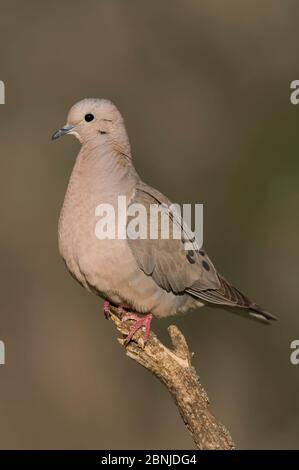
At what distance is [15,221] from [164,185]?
1.31 metres

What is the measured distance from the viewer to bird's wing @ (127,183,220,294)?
16.4 ft

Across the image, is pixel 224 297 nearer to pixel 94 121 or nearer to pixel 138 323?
pixel 138 323

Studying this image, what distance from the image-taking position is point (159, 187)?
8516 mm

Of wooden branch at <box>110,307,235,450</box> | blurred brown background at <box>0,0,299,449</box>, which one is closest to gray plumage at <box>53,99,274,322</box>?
wooden branch at <box>110,307,235,450</box>

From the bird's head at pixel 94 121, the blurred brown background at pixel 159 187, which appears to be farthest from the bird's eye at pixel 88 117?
the blurred brown background at pixel 159 187

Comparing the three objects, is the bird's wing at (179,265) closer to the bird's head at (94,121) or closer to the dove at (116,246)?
the dove at (116,246)

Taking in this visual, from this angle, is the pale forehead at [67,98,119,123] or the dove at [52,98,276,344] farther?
the pale forehead at [67,98,119,123]

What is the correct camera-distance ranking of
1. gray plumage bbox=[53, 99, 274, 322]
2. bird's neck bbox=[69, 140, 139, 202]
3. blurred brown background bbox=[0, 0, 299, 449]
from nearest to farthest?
gray plumage bbox=[53, 99, 274, 322], bird's neck bbox=[69, 140, 139, 202], blurred brown background bbox=[0, 0, 299, 449]

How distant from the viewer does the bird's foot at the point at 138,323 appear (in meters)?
→ 4.85

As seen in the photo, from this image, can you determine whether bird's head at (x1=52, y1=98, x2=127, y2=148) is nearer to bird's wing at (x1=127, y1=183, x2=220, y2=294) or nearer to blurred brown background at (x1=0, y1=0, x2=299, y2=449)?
bird's wing at (x1=127, y1=183, x2=220, y2=294)

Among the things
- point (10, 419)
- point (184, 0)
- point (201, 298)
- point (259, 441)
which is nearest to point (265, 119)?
point (184, 0)

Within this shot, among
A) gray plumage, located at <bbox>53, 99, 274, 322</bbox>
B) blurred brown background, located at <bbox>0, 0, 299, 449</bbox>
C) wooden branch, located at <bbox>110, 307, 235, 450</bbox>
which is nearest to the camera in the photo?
wooden branch, located at <bbox>110, 307, 235, 450</bbox>

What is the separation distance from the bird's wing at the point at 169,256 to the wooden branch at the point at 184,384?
1.28ft

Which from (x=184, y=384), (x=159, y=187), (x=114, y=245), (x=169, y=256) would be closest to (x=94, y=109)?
(x=114, y=245)
